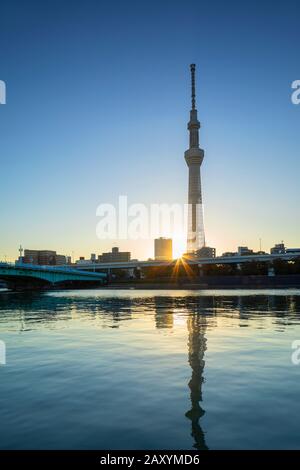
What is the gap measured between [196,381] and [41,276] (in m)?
122

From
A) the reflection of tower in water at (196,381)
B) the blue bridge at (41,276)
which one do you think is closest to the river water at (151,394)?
the reflection of tower in water at (196,381)

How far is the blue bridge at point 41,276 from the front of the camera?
118562 millimetres

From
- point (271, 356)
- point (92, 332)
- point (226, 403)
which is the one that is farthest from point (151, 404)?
point (92, 332)

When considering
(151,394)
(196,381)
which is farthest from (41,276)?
(151,394)

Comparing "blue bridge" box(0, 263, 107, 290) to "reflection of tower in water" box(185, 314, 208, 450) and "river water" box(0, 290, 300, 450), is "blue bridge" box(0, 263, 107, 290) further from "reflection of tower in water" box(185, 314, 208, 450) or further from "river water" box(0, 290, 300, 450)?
"reflection of tower in water" box(185, 314, 208, 450)

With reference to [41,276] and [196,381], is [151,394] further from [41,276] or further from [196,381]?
[41,276]

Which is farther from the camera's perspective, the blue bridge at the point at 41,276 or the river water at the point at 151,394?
the blue bridge at the point at 41,276

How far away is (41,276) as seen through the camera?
427ft

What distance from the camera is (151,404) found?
38.2 feet

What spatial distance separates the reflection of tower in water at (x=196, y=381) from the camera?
9281 mm

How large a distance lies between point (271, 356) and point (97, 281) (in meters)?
173

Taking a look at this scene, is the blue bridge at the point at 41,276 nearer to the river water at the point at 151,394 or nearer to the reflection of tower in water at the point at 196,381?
the river water at the point at 151,394

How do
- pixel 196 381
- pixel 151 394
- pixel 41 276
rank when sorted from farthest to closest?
pixel 41 276
pixel 196 381
pixel 151 394

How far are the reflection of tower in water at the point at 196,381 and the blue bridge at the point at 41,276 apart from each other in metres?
99.7
